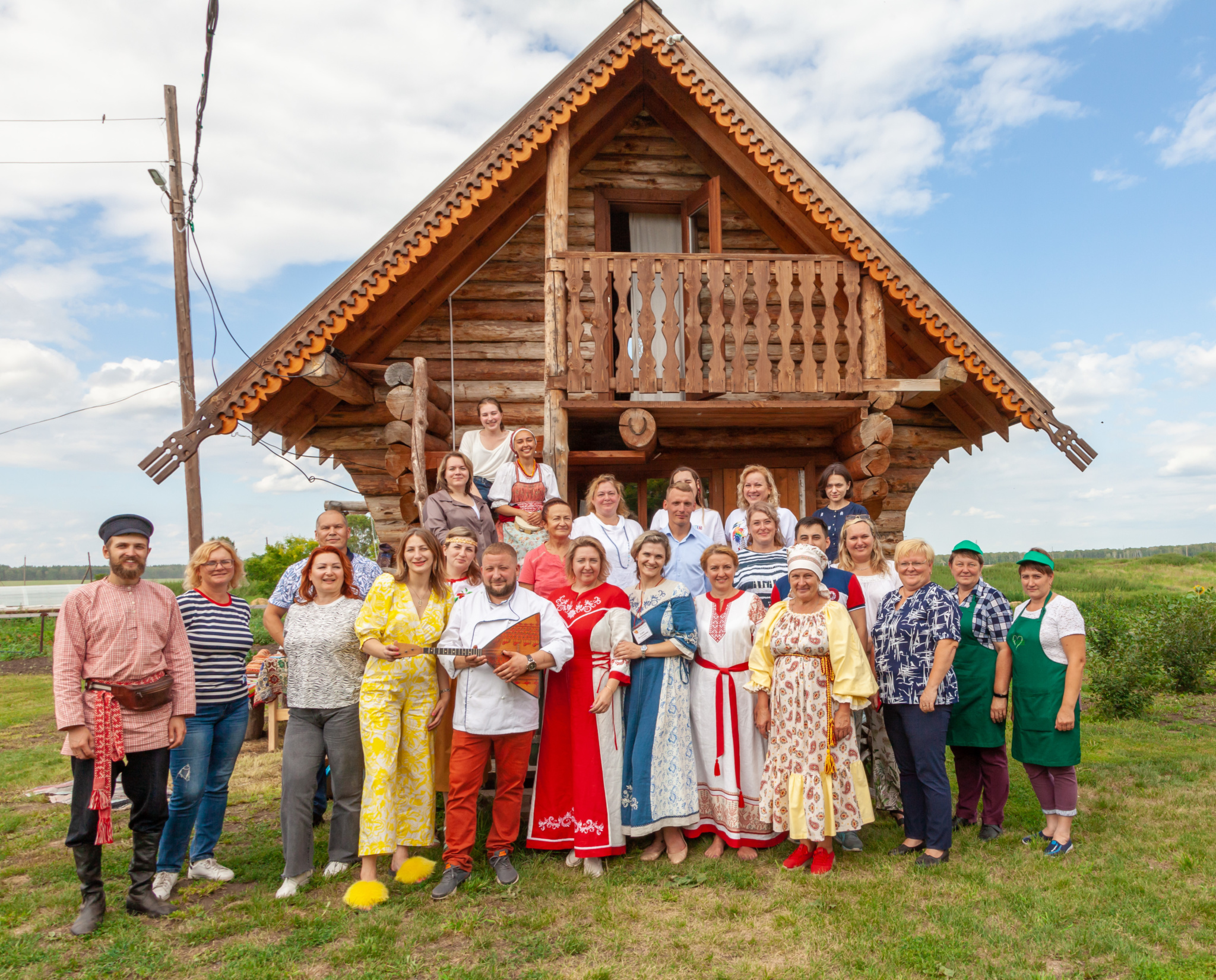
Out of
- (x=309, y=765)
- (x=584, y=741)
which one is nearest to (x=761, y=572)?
(x=584, y=741)

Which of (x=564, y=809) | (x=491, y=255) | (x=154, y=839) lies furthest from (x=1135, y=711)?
(x=154, y=839)

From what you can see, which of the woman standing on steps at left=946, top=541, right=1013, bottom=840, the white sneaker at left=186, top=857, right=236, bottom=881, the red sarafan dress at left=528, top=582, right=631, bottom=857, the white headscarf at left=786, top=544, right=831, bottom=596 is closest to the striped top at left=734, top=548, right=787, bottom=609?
the white headscarf at left=786, top=544, right=831, bottom=596

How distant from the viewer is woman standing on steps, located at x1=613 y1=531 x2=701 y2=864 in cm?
464

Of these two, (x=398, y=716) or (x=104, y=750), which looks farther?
(x=398, y=716)

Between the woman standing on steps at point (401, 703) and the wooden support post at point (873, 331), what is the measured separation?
4.97 m

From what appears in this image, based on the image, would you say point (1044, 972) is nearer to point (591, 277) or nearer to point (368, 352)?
point (591, 277)

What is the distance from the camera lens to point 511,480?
6.41 meters

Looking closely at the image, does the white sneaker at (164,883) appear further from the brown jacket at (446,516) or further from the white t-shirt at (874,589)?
the white t-shirt at (874,589)

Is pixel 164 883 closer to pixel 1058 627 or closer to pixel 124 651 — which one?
pixel 124 651

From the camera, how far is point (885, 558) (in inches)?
205

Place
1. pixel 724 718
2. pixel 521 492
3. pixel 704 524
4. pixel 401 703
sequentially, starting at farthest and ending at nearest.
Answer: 1. pixel 521 492
2. pixel 704 524
3. pixel 724 718
4. pixel 401 703

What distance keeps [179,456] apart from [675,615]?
4713 mm

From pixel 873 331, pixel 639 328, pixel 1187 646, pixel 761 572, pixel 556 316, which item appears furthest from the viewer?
pixel 1187 646

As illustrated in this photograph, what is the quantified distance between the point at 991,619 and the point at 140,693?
4.76 metres
